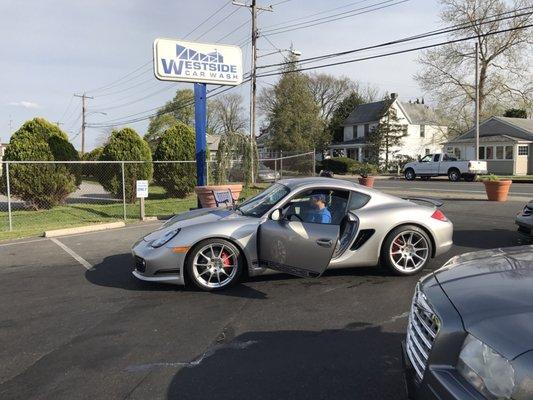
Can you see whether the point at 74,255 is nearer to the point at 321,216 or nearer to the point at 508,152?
the point at 321,216

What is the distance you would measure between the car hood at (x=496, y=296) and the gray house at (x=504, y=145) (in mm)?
41710

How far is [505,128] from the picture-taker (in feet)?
144

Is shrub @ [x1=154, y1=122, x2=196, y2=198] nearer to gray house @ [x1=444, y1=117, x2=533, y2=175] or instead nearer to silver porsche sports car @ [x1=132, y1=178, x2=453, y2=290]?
silver porsche sports car @ [x1=132, y1=178, x2=453, y2=290]

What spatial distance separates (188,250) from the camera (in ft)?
19.6

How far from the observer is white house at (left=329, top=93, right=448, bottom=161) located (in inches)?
2446

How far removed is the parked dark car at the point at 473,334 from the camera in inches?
80.8

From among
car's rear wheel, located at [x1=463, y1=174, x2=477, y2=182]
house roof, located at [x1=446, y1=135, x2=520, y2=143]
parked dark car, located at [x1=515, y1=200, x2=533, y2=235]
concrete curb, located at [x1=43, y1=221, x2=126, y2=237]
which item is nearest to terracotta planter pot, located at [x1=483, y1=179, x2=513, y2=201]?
parked dark car, located at [x1=515, y1=200, x2=533, y2=235]

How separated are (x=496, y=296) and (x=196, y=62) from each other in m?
13.4

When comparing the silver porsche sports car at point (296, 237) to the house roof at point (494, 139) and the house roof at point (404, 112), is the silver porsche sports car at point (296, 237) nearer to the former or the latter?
the house roof at point (494, 139)

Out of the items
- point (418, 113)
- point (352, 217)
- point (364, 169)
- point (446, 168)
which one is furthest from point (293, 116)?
point (352, 217)

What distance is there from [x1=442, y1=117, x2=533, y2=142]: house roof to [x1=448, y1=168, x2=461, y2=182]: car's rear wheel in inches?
419

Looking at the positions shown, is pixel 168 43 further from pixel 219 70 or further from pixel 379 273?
pixel 379 273

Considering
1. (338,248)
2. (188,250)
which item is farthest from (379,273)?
(188,250)

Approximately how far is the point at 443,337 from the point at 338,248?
3.90 metres
